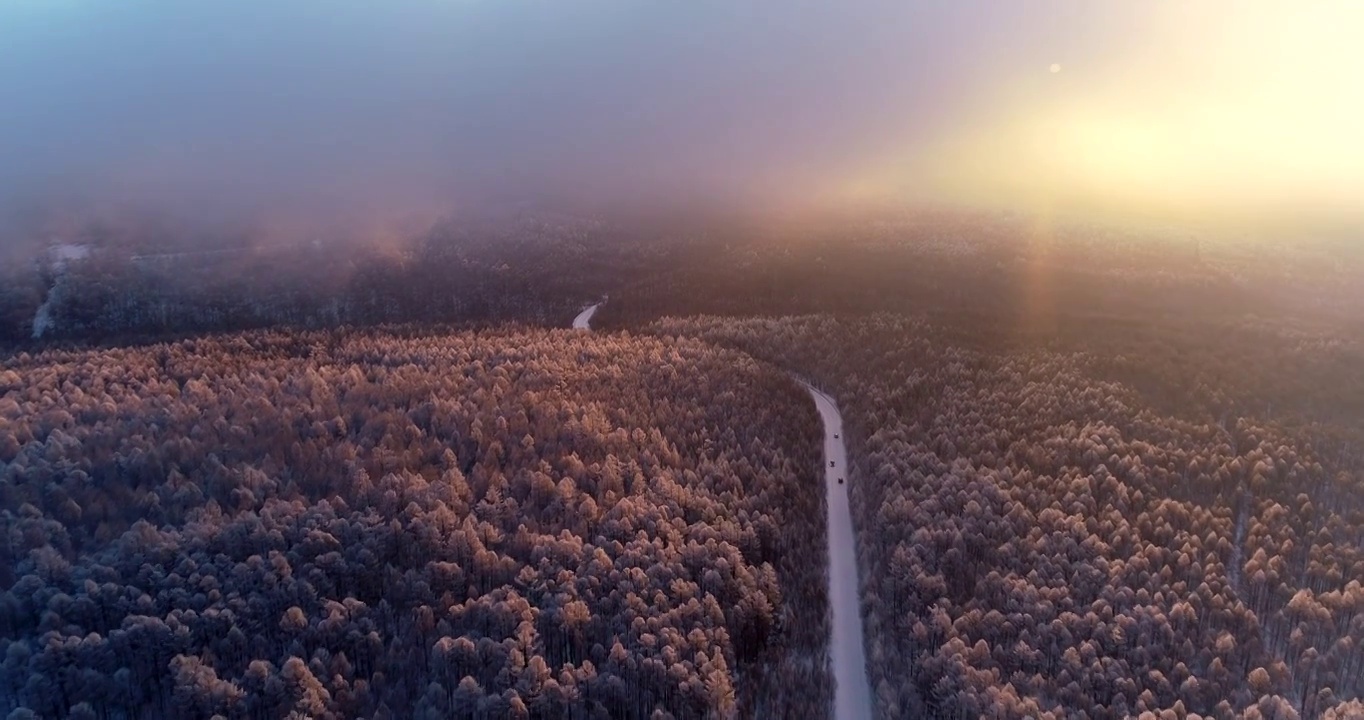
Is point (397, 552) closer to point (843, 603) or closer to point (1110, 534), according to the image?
point (843, 603)

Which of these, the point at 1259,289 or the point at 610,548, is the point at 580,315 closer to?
the point at 610,548

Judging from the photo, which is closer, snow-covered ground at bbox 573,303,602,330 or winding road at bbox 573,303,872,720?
winding road at bbox 573,303,872,720

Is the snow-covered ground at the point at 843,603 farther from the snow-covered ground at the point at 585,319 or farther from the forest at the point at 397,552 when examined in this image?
the snow-covered ground at the point at 585,319

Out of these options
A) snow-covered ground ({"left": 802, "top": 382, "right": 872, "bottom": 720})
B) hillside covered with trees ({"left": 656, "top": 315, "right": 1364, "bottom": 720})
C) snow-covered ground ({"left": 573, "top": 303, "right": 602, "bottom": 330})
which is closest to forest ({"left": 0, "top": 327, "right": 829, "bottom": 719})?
snow-covered ground ({"left": 802, "top": 382, "right": 872, "bottom": 720})

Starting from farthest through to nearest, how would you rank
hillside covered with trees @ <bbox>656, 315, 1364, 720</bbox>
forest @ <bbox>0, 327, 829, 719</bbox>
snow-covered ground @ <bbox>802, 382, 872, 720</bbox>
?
snow-covered ground @ <bbox>802, 382, 872, 720</bbox>, hillside covered with trees @ <bbox>656, 315, 1364, 720</bbox>, forest @ <bbox>0, 327, 829, 719</bbox>

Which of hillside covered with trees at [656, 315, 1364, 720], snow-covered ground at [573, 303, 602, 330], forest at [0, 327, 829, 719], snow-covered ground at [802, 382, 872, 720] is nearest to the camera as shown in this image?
forest at [0, 327, 829, 719]

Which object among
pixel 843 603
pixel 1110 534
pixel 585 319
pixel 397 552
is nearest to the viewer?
pixel 397 552

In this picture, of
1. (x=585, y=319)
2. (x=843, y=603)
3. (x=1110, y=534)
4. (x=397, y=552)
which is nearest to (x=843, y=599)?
(x=843, y=603)

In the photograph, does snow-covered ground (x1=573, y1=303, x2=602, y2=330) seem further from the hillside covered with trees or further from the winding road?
the winding road
